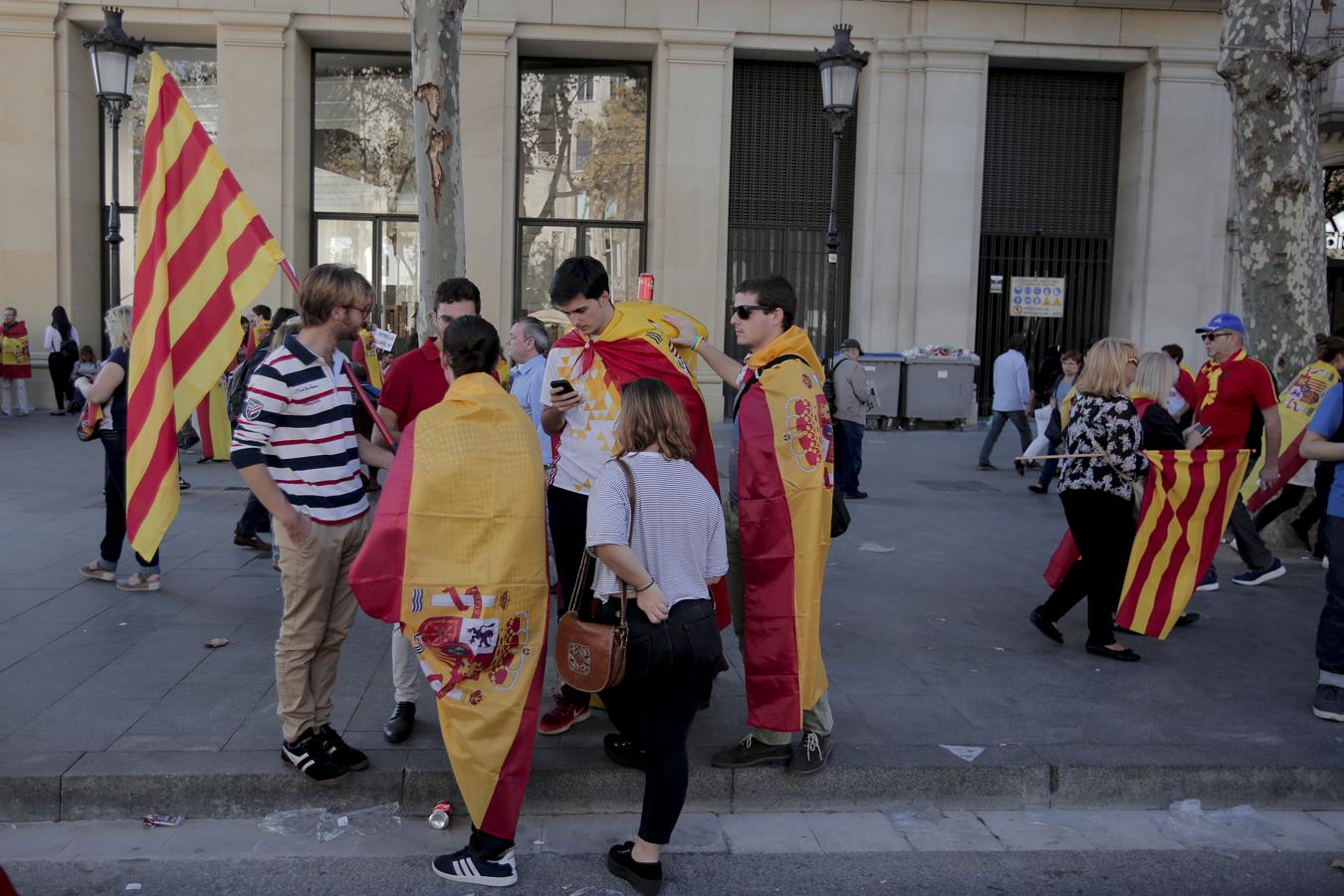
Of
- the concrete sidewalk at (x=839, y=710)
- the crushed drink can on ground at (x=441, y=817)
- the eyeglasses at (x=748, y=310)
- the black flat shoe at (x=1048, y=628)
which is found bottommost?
the crushed drink can on ground at (x=441, y=817)

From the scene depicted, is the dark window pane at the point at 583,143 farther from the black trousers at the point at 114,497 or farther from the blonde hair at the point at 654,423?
the blonde hair at the point at 654,423

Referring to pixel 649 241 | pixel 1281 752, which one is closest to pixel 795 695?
pixel 1281 752

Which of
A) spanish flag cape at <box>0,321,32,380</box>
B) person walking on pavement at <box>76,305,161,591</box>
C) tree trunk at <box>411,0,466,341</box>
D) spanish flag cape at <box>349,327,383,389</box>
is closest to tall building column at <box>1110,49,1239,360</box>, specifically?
spanish flag cape at <box>349,327,383,389</box>

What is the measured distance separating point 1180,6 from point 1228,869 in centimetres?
1880

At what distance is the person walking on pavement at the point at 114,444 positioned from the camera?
7.21 meters

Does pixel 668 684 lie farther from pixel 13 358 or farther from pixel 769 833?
pixel 13 358

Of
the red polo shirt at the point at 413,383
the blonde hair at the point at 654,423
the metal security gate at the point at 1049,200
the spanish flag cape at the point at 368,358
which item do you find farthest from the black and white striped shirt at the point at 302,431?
the metal security gate at the point at 1049,200

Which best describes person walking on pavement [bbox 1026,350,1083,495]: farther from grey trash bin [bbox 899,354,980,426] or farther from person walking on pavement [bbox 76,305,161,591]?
person walking on pavement [bbox 76,305,161,591]

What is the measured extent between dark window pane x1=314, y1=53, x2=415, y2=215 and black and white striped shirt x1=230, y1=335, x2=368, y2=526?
1652 centimetres

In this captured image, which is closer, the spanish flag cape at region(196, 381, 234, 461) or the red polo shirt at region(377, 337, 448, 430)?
the red polo shirt at region(377, 337, 448, 430)

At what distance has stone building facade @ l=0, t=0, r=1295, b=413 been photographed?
18.2 metres

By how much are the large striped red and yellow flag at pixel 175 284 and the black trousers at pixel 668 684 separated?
229cm

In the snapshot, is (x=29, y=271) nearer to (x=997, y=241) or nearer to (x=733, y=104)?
(x=733, y=104)

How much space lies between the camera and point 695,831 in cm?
439
